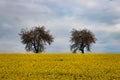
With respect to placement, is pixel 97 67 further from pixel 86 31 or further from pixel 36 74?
pixel 86 31

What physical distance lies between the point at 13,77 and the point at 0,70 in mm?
3812

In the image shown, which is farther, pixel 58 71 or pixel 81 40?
pixel 81 40

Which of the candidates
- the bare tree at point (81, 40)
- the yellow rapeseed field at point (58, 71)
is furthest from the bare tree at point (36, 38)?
the yellow rapeseed field at point (58, 71)

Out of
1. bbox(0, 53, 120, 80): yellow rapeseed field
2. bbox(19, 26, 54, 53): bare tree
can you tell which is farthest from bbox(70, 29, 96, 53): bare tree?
bbox(0, 53, 120, 80): yellow rapeseed field

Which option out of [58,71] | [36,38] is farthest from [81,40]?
[58,71]

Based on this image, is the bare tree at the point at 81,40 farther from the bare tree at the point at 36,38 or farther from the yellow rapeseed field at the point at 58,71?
the yellow rapeseed field at the point at 58,71

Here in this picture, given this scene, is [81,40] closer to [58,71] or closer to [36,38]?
[36,38]

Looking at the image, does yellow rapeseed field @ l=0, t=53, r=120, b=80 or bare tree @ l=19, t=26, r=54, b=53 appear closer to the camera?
yellow rapeseed field @ l=0, t=53, r=120, b=80

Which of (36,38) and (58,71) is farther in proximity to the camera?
(36,38)

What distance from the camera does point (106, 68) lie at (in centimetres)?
3566

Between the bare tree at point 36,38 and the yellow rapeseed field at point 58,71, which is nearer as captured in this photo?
the yellow rapeseed field at point 58,71

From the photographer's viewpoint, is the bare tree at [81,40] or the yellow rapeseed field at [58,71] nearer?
the yellow rapeseed field at [58,71]

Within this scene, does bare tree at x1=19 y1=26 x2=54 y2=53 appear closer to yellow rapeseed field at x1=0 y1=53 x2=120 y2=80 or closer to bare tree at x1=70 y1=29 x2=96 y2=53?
bare tree at x1=70 y1=29 x2=96 y2=53

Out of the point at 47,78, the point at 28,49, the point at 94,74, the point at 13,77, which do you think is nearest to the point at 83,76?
the point at 94,74
